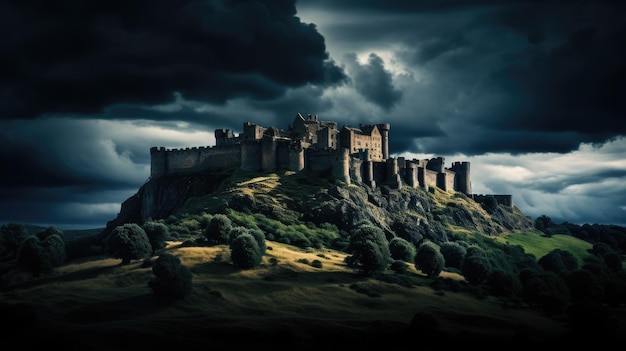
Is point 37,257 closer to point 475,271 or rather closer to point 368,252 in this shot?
point 368,252

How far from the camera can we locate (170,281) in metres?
84.5

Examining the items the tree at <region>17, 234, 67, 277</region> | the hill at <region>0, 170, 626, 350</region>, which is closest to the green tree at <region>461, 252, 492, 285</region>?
the hill at <region>0, 170, 626, 350</region>

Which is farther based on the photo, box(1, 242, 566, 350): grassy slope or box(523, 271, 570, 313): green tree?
box(523, 271, 570, 313): green tree

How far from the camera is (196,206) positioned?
469 ft

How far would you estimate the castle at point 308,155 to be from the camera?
15138 centimetres

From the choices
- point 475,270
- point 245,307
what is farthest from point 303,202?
point 245,307

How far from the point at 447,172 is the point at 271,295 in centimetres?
11397

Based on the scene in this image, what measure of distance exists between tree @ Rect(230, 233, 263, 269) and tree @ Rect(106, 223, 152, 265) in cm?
1511

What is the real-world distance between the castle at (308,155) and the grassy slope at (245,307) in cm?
4124

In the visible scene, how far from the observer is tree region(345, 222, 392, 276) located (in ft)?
351

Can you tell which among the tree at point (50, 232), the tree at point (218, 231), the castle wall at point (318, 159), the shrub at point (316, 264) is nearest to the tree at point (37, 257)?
the tree at point (50, 232)

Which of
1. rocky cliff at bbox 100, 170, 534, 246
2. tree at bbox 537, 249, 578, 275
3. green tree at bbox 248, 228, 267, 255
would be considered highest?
rocky cliff at bbox 100, 170, 534, 246

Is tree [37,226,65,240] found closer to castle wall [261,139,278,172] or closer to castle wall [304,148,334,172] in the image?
castle wall [261,139,278,172]

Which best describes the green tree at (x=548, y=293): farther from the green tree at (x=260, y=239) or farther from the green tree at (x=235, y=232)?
the green tree at (x=235, y=232)
